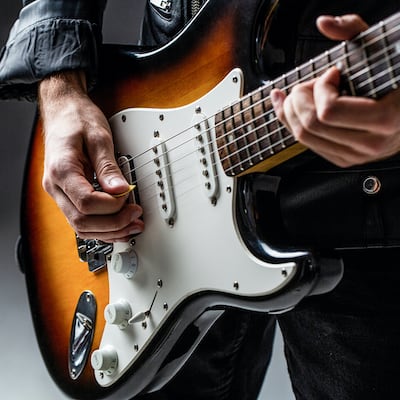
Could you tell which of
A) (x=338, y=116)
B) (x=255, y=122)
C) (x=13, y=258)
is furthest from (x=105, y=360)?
(x=13, y=258)

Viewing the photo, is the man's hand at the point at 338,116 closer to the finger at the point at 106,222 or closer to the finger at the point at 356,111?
the finger at the point at 356,111

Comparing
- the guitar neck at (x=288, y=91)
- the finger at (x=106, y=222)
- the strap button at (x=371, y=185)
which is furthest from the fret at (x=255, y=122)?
the finger at (x=106, y=222)

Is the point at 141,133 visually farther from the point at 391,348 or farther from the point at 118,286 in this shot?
the point at 391,348

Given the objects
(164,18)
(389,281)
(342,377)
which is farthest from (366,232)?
(164,18)

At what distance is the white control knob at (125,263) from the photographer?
3.18 feet

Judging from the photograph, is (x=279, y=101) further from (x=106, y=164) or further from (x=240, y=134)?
(x=106, y=164)

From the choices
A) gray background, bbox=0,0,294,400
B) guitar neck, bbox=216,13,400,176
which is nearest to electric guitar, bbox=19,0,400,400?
guitar neck, bbox=216,13,400,176

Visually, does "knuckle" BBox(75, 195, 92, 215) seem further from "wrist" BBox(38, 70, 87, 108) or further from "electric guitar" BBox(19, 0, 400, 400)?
"wrist" BBox(38, 70, 87, 108)

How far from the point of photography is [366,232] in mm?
812

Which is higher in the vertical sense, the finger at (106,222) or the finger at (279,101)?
the finger at (106,222)

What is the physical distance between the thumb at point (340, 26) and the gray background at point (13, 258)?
1031 mm

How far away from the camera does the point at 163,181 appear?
94cm

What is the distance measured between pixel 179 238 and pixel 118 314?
0.47ft

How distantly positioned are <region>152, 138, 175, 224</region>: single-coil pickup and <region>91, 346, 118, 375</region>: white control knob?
0.68 ft
